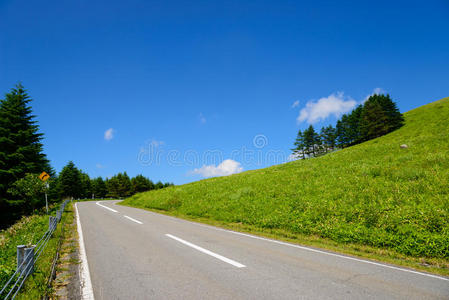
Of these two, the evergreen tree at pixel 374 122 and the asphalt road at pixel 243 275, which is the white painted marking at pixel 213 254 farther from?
the evergreen tree at pixel 374 122

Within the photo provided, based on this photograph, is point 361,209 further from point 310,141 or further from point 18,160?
point 310,141

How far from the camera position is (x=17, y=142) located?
26.0 m

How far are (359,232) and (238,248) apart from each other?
5.05 m

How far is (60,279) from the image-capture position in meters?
5.02

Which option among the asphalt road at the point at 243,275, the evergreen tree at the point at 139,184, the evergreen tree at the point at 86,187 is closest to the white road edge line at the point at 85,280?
the asphalt road at the point at 243,275

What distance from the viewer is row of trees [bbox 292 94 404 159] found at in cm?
5900

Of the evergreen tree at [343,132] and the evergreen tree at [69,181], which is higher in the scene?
the evergreen tree at [343,132]

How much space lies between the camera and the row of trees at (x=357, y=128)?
194 feet

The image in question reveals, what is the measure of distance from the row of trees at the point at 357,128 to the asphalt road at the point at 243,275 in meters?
64.5

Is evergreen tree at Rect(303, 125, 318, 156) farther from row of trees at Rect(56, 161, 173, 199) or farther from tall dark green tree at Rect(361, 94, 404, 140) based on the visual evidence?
row of trees at Rect(56, 161, 173, 199)

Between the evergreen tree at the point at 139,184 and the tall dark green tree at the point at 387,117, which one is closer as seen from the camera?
the tall dark green tree at the point at 387,117

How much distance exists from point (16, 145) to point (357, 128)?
246 ft

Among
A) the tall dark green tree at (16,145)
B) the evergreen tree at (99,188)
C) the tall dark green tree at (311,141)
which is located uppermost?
the tall dark green tree at (311,141)

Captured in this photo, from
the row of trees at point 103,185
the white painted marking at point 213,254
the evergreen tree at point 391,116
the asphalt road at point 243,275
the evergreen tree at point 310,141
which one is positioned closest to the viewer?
the asphalt road at point 243,275
